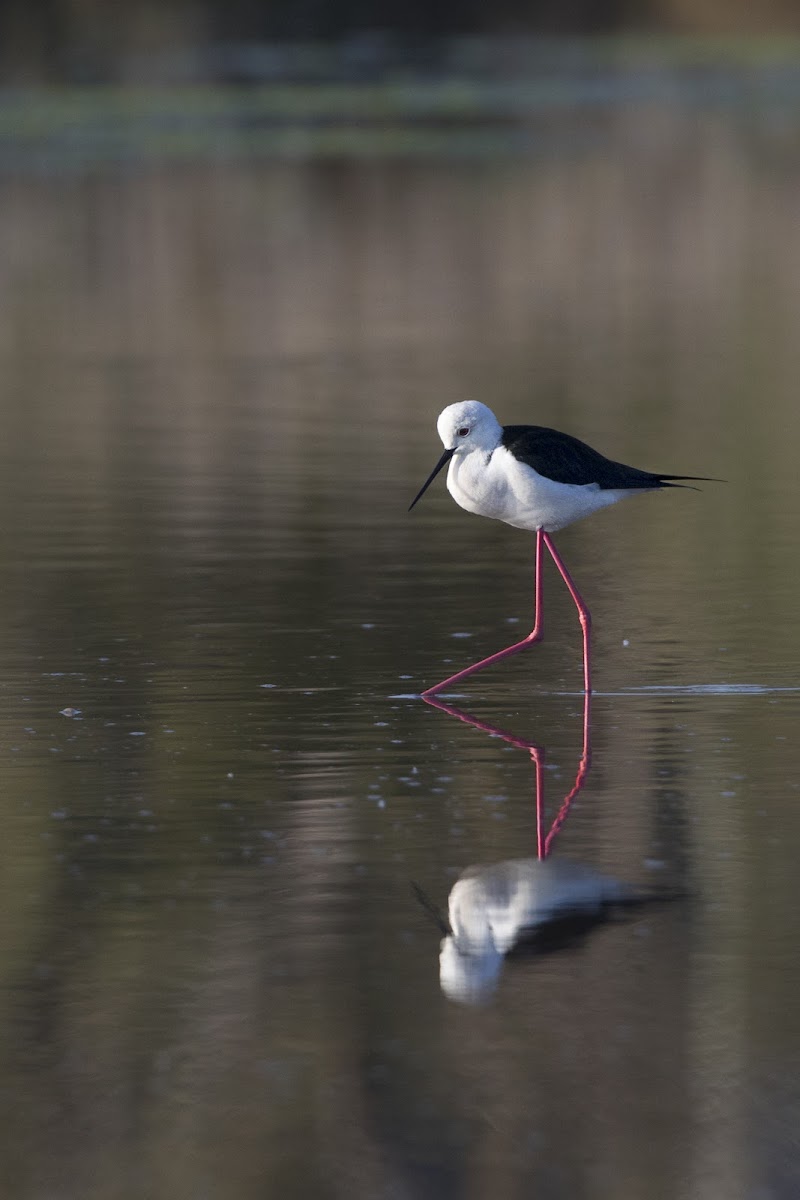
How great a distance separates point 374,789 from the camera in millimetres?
7637

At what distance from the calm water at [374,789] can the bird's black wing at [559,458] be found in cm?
68

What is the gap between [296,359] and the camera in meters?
20.0

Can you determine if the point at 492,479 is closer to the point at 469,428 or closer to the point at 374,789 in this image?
the point at 469,428

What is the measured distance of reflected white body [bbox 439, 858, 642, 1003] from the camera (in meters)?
6.03

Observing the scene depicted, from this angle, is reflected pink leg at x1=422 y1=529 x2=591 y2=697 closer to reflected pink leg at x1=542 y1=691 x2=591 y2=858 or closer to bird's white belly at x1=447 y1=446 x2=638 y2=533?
bird's white belly at x1=447 y1=446 x2=638 y2=533

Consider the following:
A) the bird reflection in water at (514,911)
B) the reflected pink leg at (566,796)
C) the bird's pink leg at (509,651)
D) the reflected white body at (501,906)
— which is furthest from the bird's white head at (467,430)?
the reflected white body at (501,906)

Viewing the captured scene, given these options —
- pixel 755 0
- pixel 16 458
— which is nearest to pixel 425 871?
pixel 16 458

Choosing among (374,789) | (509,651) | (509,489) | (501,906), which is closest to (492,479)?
(509,489)

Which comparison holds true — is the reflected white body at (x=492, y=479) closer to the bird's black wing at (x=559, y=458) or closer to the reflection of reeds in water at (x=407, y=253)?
the bird's black wing at (x=559, y=458)

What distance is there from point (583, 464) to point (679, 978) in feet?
11.6

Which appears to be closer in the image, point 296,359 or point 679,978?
point 679,978

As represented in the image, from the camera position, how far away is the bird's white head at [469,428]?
908 centimetres

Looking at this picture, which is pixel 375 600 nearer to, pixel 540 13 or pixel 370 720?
pixel 370 720

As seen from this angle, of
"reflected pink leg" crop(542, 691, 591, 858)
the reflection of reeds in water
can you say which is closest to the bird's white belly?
"reflected pink leg" crop(542, 691, 591, 858)
